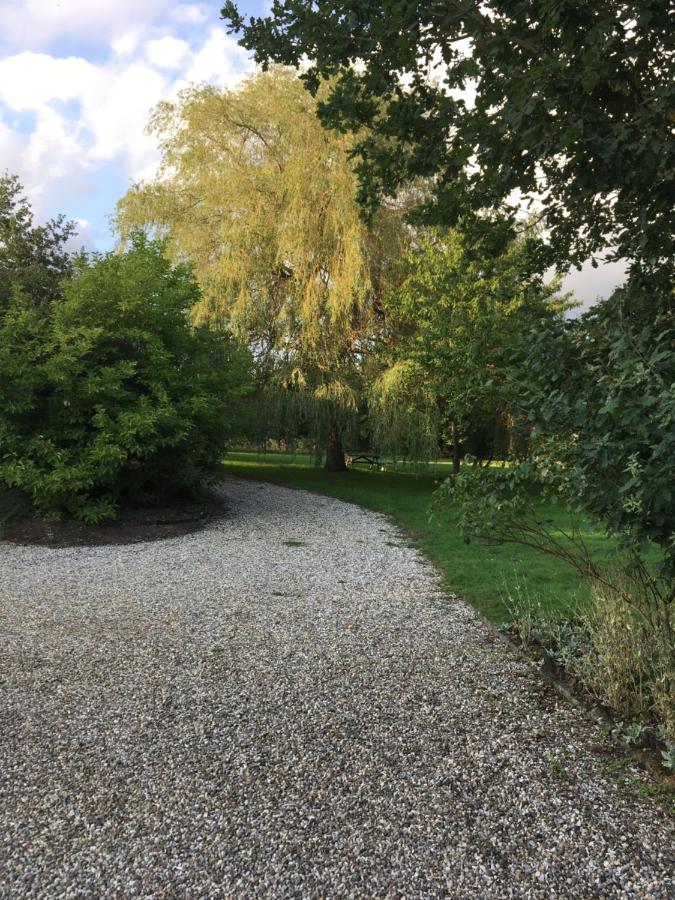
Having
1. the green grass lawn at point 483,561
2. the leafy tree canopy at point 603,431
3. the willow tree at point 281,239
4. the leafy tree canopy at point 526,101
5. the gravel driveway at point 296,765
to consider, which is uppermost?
the willow tree at point 281,239

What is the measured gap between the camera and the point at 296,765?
2.61 metres

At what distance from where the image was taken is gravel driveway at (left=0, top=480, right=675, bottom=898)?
1989 mm

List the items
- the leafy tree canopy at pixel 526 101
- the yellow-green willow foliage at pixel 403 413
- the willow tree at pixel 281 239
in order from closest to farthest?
the leafy tree canopy at pixel 526 101
the yellow-green willow foliage at pixel 403 413
the willow tree at pixel 281 239

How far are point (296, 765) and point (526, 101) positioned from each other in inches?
122

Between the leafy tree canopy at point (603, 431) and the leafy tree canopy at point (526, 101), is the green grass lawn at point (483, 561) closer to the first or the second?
the leafy tree canopy at point (603, 431)

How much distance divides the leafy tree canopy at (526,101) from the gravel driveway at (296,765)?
2524 mm

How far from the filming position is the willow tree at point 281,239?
12914 millimetres

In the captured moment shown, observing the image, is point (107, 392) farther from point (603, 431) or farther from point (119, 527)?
point (603, 431)

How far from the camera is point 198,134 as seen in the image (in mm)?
Answer: 14375

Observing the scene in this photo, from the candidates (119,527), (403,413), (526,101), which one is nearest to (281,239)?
(403,413)

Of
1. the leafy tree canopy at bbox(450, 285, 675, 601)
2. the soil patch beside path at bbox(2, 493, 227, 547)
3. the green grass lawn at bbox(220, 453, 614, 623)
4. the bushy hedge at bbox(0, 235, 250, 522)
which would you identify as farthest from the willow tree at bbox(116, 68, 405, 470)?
the leafy tree canopy at bbox(450, 285, 675, 601)

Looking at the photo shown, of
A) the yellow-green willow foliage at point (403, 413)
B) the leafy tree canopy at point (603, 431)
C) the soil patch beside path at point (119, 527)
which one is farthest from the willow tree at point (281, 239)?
the leafy tree canopy at point (603, 431)

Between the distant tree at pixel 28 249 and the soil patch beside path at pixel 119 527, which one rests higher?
the distant tree at pixel 28 249

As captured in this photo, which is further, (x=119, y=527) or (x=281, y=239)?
(x=281, y=239)
